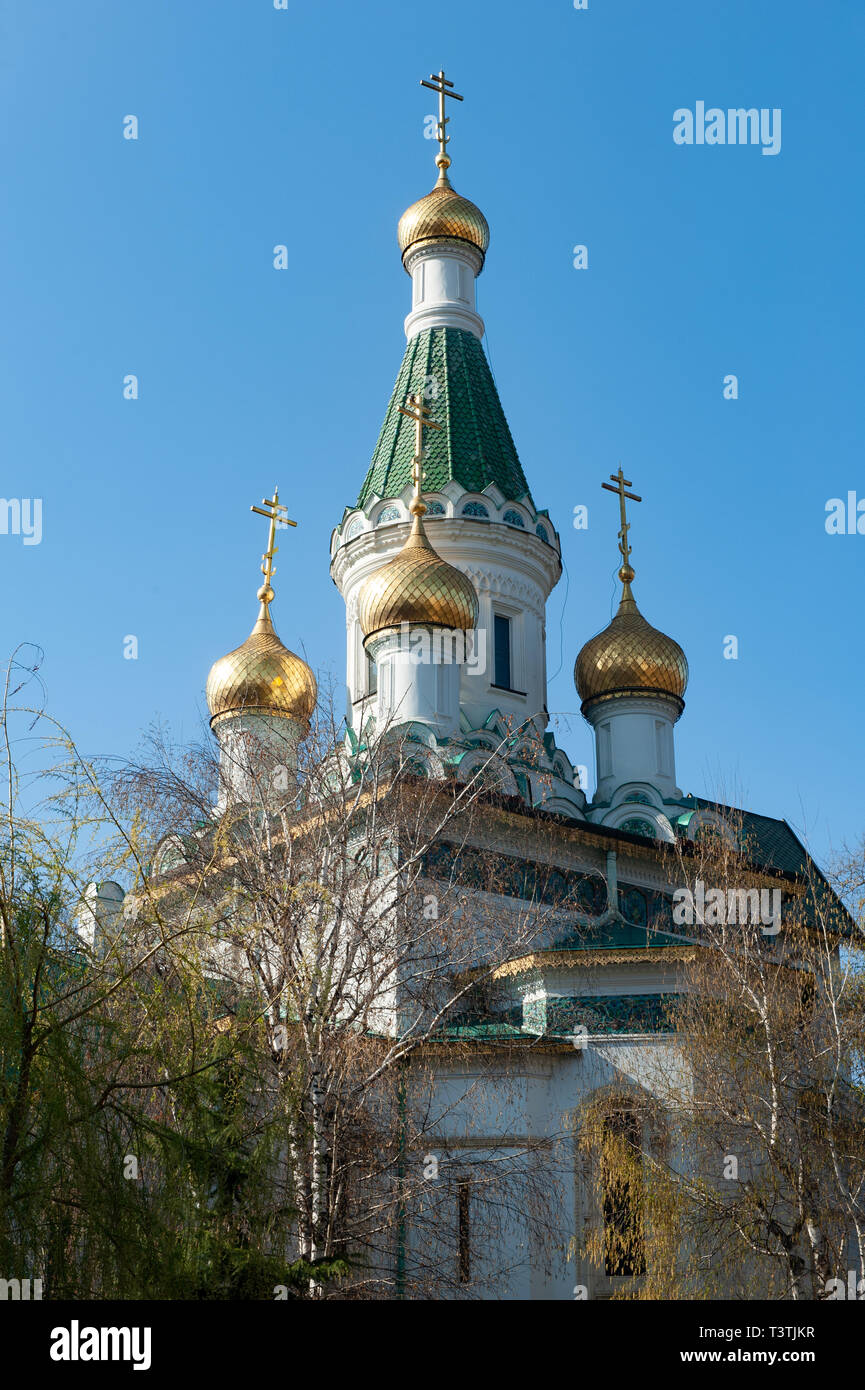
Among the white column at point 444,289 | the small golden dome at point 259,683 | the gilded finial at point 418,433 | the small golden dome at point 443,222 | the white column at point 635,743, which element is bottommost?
the white column at point 635,743

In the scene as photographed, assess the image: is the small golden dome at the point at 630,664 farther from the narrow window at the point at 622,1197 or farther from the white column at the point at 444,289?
the narrow window at the point at 622,1197

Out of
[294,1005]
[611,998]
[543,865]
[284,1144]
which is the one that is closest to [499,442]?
[543,865]

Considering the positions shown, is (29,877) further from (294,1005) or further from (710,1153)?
(710,1153)

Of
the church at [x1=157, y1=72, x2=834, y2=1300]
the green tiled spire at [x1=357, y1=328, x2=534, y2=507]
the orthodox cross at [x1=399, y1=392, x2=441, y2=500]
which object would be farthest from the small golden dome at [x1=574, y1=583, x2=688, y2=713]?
the orthodox cross at [x1=399, y1=392, x2=441, y2=500]

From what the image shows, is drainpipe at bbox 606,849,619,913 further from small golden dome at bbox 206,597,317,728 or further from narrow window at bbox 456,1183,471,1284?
narrow window at bbox 456,1183,471,1284

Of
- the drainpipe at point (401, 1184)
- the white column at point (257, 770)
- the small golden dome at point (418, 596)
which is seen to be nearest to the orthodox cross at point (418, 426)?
the small golden dome at point (418, 596)

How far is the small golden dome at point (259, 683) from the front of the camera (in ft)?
63.3

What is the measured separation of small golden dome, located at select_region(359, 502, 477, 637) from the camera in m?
16.8

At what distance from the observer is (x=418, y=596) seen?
1678cm

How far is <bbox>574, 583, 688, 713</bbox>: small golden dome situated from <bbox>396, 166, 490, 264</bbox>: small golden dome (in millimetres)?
6867

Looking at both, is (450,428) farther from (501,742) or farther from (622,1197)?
(622,1197)

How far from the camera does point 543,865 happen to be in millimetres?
16016

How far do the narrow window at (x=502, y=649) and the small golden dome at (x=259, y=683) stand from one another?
259 centimetres
